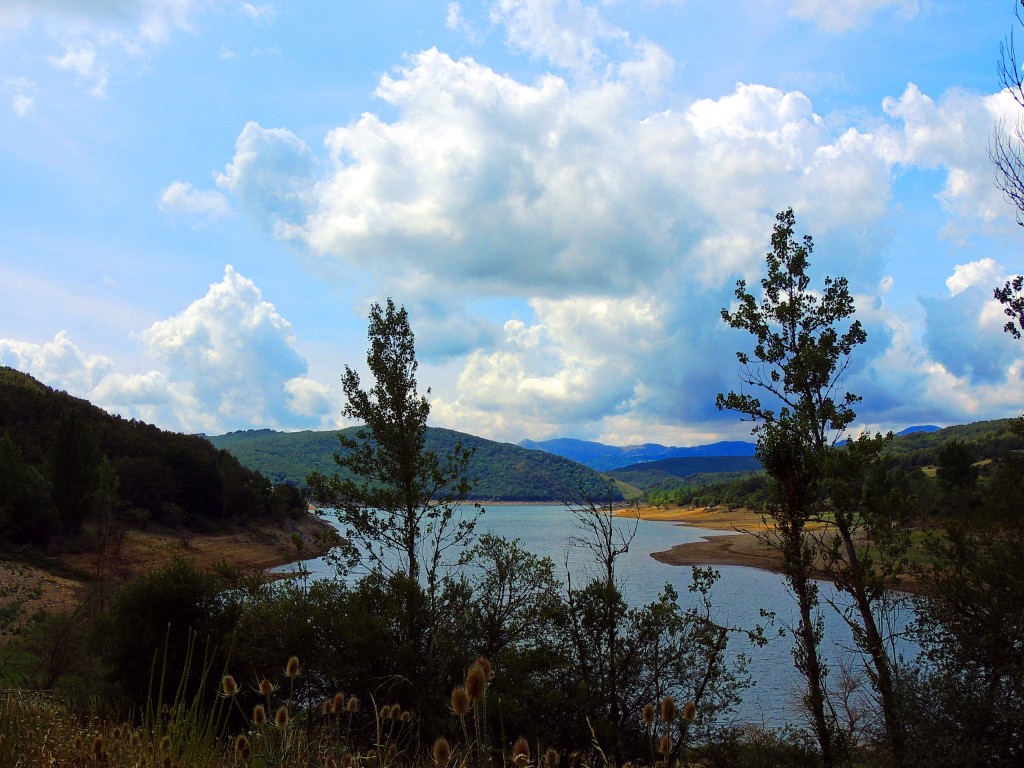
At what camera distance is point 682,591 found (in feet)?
133

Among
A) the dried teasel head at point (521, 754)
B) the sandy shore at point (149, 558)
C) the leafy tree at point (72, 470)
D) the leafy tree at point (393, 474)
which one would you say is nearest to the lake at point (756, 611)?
the leafy tree at point (393, 474)

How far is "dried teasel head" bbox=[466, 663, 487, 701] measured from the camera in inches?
103

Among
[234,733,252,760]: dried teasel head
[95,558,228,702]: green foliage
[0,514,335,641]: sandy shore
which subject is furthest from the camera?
[0,514,335,641]: sandy shore

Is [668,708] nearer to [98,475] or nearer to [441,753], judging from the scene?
[441,753]

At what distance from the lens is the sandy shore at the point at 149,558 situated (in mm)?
30281

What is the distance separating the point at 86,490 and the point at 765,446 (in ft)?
158

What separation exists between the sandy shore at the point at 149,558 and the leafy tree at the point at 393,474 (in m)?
1.13

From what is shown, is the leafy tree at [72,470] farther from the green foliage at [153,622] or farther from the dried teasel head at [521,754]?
the dried teasel head at [521,754]

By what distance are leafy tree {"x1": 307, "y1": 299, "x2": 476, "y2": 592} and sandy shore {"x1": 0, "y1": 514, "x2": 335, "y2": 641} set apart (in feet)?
A: 3.70

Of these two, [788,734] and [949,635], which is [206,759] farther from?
[788,734]

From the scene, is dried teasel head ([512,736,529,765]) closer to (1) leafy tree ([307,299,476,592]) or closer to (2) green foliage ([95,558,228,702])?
(1) leafy tree ([307,299,476,592])

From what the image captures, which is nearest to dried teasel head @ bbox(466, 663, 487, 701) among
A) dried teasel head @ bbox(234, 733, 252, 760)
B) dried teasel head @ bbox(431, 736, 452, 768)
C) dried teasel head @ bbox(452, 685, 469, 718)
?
dried teasel head @ bbox(452, 685, 469, 718)

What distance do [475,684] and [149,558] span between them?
54812mm

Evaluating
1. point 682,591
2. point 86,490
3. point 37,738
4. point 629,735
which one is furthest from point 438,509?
point 86,490
